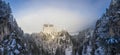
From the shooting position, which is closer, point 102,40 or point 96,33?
point 102,40

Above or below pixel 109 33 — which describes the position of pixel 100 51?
below

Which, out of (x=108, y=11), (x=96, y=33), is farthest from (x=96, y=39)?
(x=108, y=11)

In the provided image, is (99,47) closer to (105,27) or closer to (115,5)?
(105,27)

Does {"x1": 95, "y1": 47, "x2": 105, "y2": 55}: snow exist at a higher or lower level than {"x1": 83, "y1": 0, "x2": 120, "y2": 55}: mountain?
lower

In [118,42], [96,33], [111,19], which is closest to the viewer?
[118,42]

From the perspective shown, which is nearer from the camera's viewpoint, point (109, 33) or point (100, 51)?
point (109, 33)

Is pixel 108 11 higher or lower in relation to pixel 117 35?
higher

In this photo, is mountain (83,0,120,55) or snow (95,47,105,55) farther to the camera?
snow (95,47,105,55)

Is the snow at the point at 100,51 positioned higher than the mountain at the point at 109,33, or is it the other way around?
the mountain at the point at 109,33

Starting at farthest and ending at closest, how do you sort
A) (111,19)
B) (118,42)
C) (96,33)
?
(96,33)
(111,19)
(118,42)

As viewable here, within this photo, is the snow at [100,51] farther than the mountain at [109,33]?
Yes
